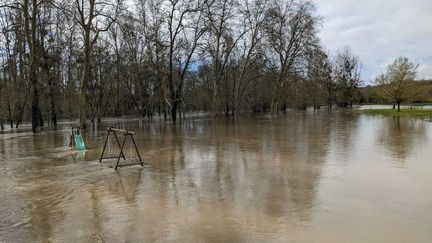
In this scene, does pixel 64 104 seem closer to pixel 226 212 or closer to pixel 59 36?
pixel 59 36

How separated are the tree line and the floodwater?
16280 mm

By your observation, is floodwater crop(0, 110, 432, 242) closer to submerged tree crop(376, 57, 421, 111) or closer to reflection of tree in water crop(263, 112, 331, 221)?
reflection of tree in water crop(263, 112, 331, 221)

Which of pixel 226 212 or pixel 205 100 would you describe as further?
pixel 205 100

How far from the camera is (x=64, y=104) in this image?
3797 centimetres

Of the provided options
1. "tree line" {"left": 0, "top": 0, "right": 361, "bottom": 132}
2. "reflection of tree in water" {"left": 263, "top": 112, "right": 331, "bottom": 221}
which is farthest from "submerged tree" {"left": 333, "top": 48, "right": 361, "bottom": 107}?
"reflection of tree in water" {"left": 263, "top": 112, "right": 331, "bottom": 221}

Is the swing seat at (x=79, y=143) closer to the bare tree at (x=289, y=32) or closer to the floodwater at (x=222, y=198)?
the floodwater at (x=222, y=198)

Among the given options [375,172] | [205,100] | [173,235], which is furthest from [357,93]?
[173,235]

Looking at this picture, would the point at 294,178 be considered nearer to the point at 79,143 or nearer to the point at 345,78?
the point at 79,143

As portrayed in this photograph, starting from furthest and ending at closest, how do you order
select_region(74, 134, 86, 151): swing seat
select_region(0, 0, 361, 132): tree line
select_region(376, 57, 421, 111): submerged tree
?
select_region(376, 57, 421, 111): submerged tree, select_region(0, 0, 361, 132): tree line, select_region(74, 134, 86, 151): swing seat

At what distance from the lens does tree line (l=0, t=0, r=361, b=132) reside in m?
27.3

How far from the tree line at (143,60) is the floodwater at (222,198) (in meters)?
16.3

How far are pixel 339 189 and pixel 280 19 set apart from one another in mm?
36176

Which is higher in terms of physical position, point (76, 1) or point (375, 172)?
point (76, 1)

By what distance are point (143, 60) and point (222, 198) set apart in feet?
118
